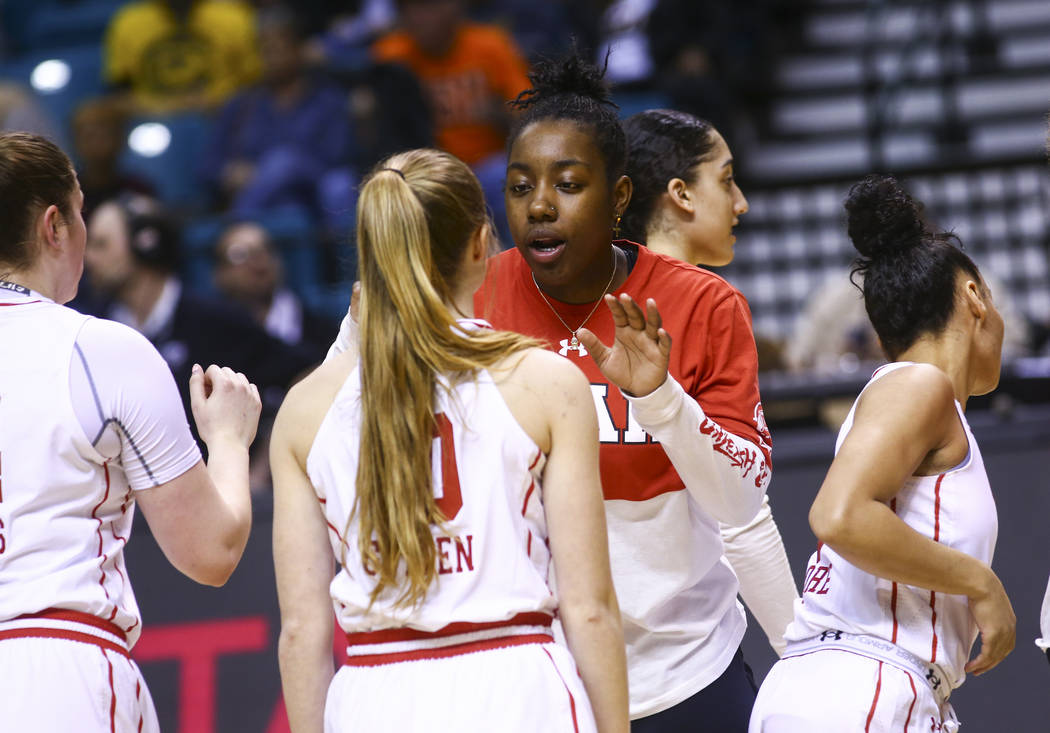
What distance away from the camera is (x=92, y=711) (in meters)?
2.32

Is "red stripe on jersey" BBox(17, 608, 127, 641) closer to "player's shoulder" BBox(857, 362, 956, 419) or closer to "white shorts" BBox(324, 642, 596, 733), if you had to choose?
"white shorts" BBox(324, 642, 596, 733)

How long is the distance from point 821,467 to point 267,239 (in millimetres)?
3478

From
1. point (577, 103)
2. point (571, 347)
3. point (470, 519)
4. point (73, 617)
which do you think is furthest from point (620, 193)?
point (73, 617)

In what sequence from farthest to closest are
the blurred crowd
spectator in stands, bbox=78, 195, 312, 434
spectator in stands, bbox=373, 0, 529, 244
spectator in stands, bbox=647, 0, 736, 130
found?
spectator in stands, bbox=647, 0, 736, 130 → spectator in stands, bbox=373, 0, 529, 244 → the blurred crowd → spectator in stands, bbox=78, 195, 312, 434

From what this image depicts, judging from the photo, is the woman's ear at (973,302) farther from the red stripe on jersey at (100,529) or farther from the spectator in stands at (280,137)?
the spectator in stands at (280,137)

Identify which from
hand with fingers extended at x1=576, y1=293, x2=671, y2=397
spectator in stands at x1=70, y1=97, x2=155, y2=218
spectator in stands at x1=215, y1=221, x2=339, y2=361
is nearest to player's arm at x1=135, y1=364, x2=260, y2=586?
hand with fingers extended at x1=576, y1=293, x2=671, y2=397

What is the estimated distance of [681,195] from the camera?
10.6 feet

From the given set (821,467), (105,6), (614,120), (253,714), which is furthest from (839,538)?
(105,6)

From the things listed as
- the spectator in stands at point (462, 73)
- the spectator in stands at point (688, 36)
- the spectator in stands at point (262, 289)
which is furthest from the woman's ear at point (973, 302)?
the spectator in stands at point (688, 36)

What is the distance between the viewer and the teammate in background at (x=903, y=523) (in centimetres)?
239

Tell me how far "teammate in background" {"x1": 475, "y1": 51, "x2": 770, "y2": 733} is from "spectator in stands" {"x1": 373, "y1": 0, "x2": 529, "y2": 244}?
4854 millimetres

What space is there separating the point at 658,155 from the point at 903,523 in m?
1.21

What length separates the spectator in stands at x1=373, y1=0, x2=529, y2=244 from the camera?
25.7ft

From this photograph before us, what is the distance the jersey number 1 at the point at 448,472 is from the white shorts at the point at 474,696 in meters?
0.24
